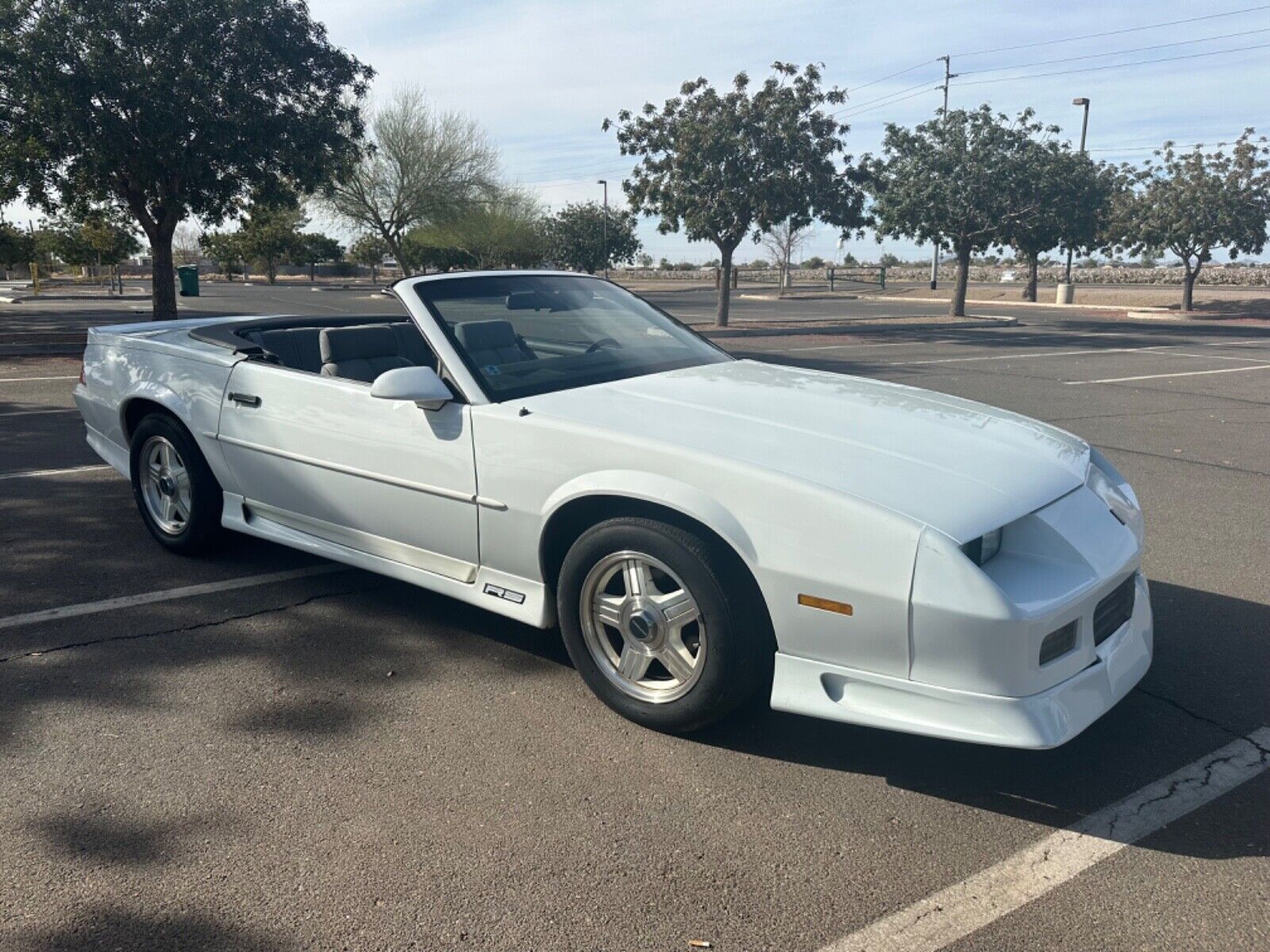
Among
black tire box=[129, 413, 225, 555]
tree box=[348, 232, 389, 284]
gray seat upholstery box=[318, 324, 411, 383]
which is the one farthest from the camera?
tree box=[348, 232, 389, 284]

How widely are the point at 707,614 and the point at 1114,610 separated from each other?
1.29m

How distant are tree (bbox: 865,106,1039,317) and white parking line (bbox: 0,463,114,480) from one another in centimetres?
2438

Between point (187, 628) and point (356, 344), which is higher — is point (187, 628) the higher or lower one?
the lower one

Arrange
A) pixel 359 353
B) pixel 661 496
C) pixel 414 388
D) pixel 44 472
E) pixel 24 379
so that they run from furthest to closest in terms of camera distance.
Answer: pixel 24 379 → pixel 44 472 → pixel 359 353 → pixel 414 388 → pixel 661 496

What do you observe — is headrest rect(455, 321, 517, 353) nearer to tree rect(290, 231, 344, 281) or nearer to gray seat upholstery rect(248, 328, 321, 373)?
gray seat upholstery rect(248, 328, 321, 373)

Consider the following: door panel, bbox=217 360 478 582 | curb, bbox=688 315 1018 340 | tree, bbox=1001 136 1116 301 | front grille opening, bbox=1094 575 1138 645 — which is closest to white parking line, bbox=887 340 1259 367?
curb, bbox=688 315 1018 340

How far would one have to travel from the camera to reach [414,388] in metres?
3.82

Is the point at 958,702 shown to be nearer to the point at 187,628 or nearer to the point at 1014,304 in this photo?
the point at 187,628

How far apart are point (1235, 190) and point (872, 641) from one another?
35841mm

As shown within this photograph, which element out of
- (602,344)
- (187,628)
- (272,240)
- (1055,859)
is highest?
(272,240)

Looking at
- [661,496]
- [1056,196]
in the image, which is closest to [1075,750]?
[661,496]

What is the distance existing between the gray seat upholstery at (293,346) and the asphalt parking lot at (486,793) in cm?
106

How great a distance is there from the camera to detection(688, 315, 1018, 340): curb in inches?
982

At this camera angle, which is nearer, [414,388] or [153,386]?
[414,388]
